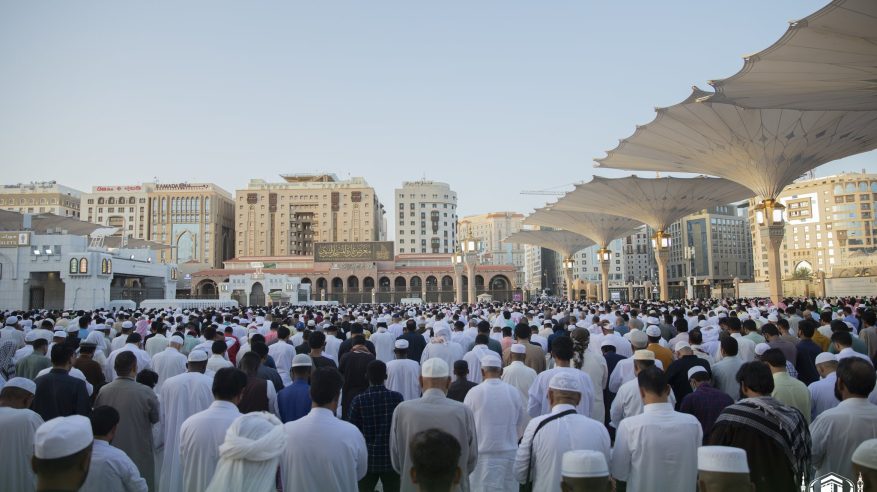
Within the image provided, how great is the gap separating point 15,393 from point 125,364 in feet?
2.73

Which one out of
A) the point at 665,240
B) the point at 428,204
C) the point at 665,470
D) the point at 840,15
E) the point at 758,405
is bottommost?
the point at 665,470

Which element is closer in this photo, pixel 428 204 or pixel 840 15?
pixel 840 15

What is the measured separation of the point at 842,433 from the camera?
3.71 meters

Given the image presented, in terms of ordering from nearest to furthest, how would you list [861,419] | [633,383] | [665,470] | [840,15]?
1. [665,470]
2. [861,419]
3. [633,383]
4. [840,15]

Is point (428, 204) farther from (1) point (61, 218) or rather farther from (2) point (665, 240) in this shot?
(2) point (665, 240)

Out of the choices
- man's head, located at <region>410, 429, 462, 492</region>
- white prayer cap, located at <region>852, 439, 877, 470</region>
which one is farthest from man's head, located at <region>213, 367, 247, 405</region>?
white prayer cap, located at <region>852, 439, 877, 470</region>

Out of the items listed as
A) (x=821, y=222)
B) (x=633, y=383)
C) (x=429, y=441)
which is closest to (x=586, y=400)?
(x=633, y=383)

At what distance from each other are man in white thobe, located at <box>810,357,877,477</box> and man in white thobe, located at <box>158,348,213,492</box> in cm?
487

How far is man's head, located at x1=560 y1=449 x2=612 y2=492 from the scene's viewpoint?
2287 mm

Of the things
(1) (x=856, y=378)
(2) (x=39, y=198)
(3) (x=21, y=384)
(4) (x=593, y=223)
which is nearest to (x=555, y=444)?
(1) (x=856, y=378)

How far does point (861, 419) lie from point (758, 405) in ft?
2.25

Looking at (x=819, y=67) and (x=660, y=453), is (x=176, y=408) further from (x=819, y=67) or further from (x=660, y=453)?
(x=819, y=67)

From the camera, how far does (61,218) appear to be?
5497 centimetres

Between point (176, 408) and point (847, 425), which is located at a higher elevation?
point (847, 425)
